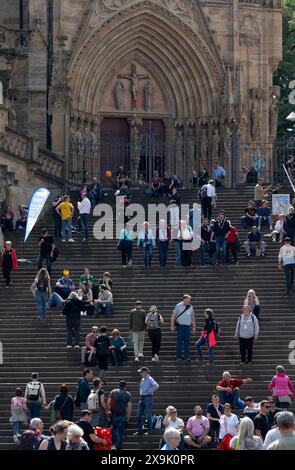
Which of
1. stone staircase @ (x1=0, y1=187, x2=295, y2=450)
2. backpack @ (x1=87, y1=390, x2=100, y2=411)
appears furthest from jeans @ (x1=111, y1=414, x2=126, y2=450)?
backpack @ (x1=87, y1=390, x2=100, y2=411)

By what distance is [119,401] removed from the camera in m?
32.7

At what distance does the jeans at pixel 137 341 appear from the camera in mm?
36562

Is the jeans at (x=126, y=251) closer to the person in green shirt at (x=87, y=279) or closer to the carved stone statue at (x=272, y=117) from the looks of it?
the person in green shirt at (x=87, y=279)

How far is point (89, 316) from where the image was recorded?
38938 mm

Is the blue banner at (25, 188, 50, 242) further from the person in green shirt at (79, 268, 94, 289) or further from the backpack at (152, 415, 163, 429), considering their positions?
the backpack at (152, 415, 163, 429)

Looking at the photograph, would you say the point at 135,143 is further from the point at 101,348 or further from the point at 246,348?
the point at 101,348

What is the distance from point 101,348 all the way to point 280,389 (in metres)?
3.80

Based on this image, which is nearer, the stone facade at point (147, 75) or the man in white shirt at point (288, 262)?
the man in white shirt at point (288, 262)

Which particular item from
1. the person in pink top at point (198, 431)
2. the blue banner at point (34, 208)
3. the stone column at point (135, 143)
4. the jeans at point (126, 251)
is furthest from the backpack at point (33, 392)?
the stone column at point (135, 143)

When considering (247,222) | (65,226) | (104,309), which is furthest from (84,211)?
(104,309)

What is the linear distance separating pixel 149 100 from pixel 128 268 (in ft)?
45.3

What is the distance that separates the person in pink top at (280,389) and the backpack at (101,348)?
11.6 feet

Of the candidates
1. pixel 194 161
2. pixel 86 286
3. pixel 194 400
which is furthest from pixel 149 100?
pixel 194 400

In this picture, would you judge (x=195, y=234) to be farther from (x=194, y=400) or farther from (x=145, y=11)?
(x=145, y=11)
